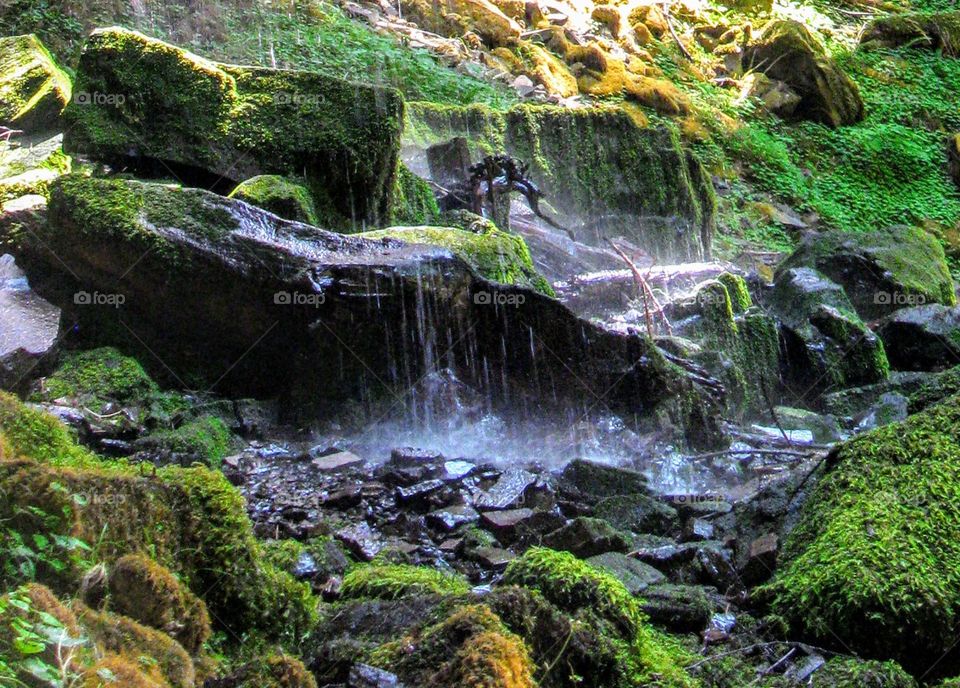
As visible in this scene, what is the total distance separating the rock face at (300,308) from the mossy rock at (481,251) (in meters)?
0.17

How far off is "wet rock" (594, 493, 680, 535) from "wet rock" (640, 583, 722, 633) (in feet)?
4.56

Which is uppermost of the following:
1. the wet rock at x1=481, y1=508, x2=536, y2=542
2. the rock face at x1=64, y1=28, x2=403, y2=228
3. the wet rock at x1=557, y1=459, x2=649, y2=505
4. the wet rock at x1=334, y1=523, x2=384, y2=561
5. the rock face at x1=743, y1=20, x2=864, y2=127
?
the rock face at x1=743, y1=20, x2=864, y2=127

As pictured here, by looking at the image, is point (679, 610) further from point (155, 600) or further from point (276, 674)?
point (155, 600)

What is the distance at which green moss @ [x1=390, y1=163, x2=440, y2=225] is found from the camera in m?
8.88

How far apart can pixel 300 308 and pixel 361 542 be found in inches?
101

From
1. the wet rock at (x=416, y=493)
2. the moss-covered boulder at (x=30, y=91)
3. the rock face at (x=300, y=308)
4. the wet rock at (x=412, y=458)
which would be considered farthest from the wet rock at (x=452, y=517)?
the moss-covered boulder at (x=30, y=91)

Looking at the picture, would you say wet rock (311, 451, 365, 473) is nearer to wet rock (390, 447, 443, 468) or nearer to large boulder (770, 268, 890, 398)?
wet rock (390, 447, 443, 468)

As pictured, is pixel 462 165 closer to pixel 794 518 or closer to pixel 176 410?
pixel 176 410

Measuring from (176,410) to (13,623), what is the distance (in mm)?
4617

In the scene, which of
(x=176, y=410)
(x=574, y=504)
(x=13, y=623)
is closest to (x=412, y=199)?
(x=176, y=410)

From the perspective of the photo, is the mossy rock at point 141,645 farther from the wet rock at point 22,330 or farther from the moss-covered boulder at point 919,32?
the moss-covered boulder at point 919,32

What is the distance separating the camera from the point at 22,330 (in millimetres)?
6480

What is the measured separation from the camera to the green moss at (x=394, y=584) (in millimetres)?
3135

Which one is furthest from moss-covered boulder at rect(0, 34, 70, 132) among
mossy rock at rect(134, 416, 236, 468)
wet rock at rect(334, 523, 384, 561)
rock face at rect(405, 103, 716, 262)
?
wet rock at rect(334, 523, 384, 561)
